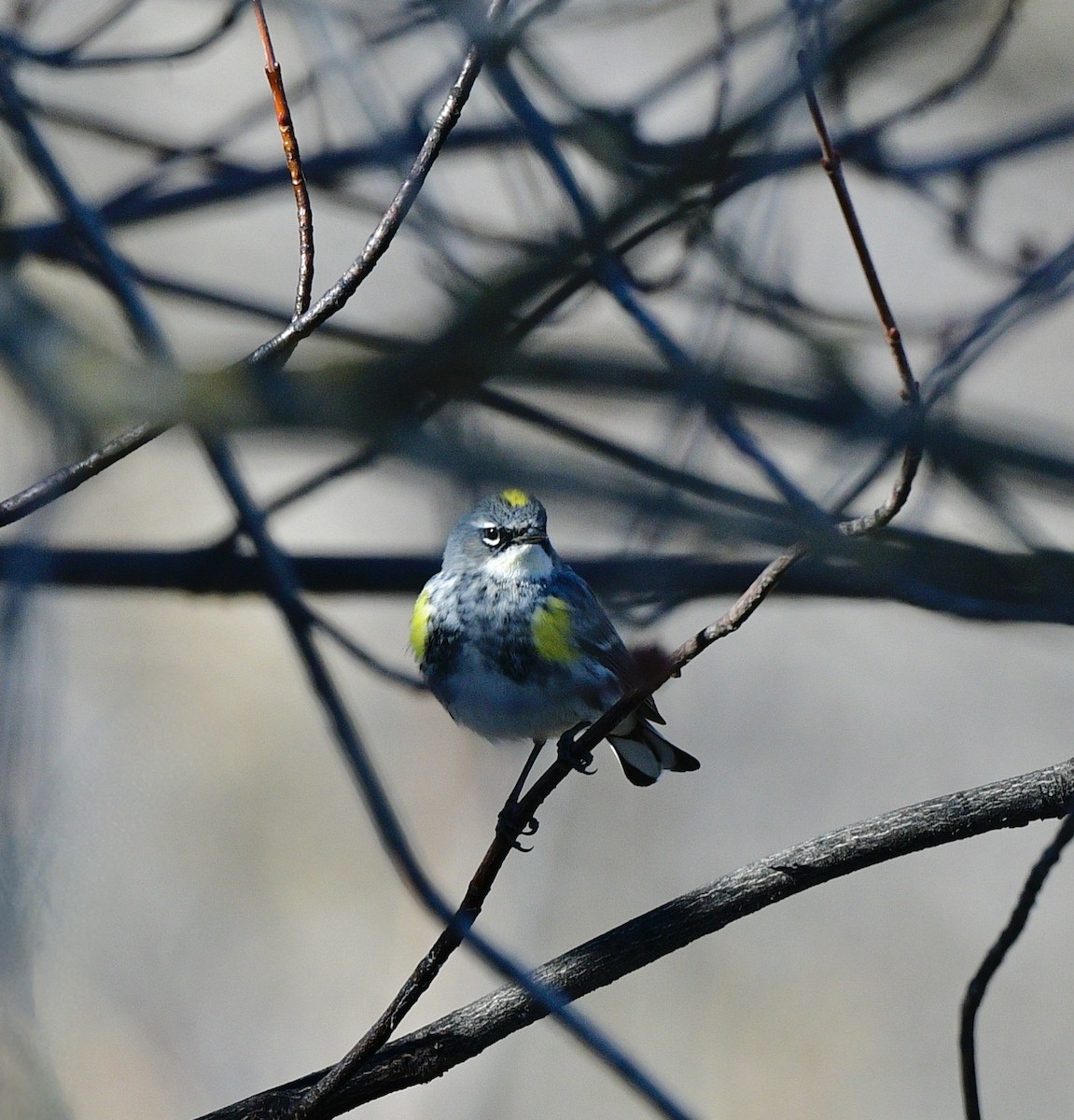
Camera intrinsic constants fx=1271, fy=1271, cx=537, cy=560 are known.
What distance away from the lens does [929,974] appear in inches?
188

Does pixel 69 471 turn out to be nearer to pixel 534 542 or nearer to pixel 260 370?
pixel 260 370

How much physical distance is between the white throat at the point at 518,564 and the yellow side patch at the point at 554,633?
0.09m

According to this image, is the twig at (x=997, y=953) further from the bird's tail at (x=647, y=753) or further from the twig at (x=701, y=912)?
the bird's tail at (x=647, y=753)

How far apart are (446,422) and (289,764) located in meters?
3.88

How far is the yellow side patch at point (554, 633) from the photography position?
2617 mm

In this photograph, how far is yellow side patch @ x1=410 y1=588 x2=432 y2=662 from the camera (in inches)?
108

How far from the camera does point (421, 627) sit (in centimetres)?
276

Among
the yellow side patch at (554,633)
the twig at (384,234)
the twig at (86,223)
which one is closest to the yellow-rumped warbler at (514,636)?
the yellow side patch at (554,633)

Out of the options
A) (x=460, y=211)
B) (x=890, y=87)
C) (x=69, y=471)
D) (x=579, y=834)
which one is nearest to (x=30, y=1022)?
(x=69, y=471)

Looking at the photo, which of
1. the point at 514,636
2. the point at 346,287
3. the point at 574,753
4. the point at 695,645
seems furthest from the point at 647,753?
the point at 346,287

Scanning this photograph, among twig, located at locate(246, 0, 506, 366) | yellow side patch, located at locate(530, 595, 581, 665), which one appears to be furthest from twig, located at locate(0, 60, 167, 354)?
yellow side patch, located at locate(530, 595, 581, 665)

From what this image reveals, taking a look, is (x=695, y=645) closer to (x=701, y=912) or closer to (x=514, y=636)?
(x=701, y=912)

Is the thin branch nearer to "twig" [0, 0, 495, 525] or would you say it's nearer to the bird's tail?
"twig" [0, 0, 495, 525]

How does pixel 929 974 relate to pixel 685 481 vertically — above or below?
above
